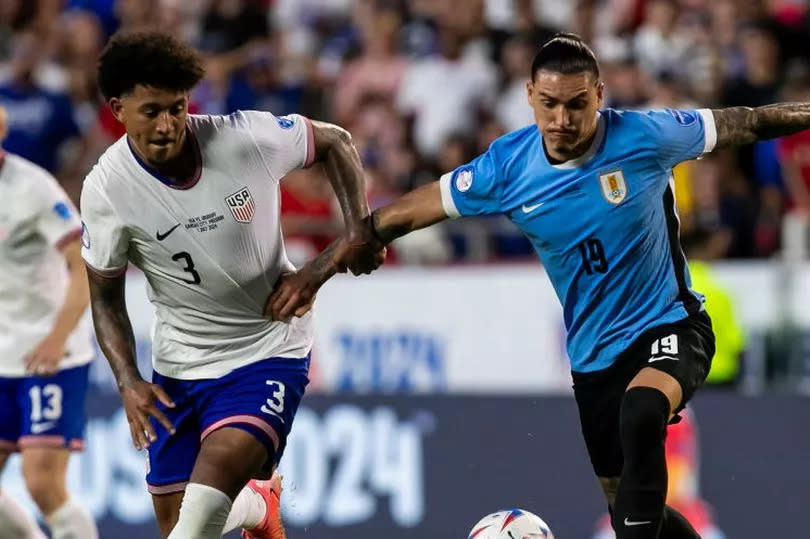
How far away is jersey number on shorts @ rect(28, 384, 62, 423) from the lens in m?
8.27

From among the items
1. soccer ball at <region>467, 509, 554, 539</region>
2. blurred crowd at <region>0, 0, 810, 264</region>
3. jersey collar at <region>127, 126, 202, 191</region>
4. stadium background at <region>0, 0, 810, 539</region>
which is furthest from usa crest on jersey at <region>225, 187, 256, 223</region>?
blurred crowd at <region>0, 0, 810, 264</region>

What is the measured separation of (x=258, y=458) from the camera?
6414 mm

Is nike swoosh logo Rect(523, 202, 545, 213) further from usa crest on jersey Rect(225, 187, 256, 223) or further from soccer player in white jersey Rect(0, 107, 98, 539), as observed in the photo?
soccer player in white jersey Rect(0, 107, 98, 539)

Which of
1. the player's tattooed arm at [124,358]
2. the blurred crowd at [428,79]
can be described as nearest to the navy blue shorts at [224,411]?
the player's tattooed arm at [124,358]

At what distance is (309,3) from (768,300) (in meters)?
6.25

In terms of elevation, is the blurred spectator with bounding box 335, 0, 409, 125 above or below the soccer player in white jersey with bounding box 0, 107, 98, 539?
above

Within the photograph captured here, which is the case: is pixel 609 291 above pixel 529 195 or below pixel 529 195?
below

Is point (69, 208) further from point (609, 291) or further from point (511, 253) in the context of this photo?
point (511, 253)

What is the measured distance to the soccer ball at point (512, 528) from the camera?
6.75 m

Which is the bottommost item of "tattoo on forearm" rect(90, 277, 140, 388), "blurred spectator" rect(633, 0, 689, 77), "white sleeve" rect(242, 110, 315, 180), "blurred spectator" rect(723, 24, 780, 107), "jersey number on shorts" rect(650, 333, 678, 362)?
"jersey number on shorts" rect(650, 333, 678, 362)

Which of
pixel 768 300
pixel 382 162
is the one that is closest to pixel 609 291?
pixel 768 300

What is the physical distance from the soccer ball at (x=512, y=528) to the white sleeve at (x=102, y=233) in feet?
6.19

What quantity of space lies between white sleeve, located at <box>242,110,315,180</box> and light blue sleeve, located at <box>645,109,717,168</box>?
4.65 ft

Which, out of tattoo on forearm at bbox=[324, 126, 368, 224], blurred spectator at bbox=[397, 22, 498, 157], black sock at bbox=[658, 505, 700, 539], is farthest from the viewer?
blurred spectator at bbox=[397, 22, 498, 157]
